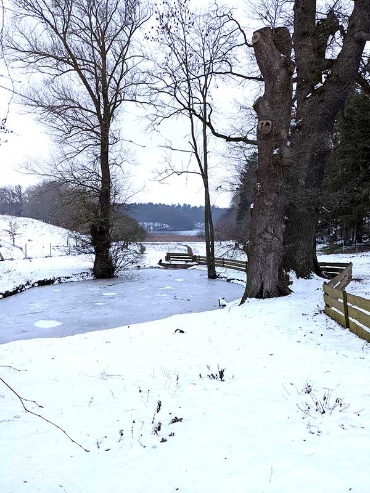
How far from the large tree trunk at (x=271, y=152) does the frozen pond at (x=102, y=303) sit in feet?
10.3

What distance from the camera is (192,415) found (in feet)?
13.7

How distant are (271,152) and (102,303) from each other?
909cm

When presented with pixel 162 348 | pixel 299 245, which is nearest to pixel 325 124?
pixel 299 245

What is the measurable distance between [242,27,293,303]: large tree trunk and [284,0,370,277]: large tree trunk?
2368 mm

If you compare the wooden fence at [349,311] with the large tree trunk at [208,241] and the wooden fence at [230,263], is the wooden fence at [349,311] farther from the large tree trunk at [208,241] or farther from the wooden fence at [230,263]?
the wooden fence at [230,263]

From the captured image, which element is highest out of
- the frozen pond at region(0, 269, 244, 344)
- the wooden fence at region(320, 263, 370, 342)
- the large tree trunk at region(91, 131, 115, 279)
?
the large tree trunk at region(91, 131, 115, 279)

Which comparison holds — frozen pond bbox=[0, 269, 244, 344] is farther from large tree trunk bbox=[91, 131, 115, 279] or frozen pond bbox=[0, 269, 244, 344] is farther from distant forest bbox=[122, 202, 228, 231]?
distant forest bbox=[122, 202, 228, 231]

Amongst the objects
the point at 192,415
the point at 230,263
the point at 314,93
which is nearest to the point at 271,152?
the point at 314,93

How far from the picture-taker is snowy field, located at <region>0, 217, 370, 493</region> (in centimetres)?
304

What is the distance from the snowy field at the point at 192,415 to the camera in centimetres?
304

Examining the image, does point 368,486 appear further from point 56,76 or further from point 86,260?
point 86,260

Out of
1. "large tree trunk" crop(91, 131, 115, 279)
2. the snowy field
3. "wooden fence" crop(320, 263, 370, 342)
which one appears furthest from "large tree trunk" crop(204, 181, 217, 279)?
the snowy field

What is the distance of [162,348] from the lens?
23.7 feet

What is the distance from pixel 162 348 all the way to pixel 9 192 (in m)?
119
